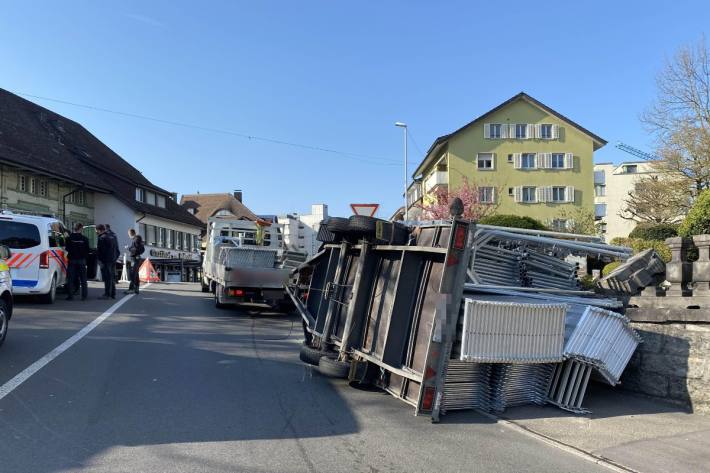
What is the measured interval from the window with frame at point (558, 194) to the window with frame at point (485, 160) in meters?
5.93

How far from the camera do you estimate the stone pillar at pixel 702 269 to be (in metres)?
7.63

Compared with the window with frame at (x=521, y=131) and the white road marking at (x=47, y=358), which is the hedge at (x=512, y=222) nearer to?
the white road marking at (x=47, y=358)

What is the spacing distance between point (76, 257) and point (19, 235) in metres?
1.67

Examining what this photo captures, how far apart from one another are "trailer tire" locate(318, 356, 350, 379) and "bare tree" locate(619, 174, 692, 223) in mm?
27785

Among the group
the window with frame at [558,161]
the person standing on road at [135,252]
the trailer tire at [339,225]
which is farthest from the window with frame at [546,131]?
the trailer tire at [339,225]

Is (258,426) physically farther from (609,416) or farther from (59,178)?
(59,178)

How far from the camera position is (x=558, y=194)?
52.4m

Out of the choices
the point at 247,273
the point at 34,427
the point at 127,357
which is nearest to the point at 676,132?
the point at 247,273

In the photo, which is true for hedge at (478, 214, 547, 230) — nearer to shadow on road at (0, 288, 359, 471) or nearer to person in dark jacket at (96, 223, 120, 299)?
person in dark jacket at (96, 223, 120, 299)

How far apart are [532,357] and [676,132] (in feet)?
86.2

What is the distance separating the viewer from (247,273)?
1357 cm

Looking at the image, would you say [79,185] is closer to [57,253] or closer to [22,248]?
[57,253]

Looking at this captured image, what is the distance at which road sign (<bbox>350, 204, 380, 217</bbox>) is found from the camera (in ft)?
31.8

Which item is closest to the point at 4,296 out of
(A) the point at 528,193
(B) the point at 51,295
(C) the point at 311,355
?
(C) the point at 311,355
